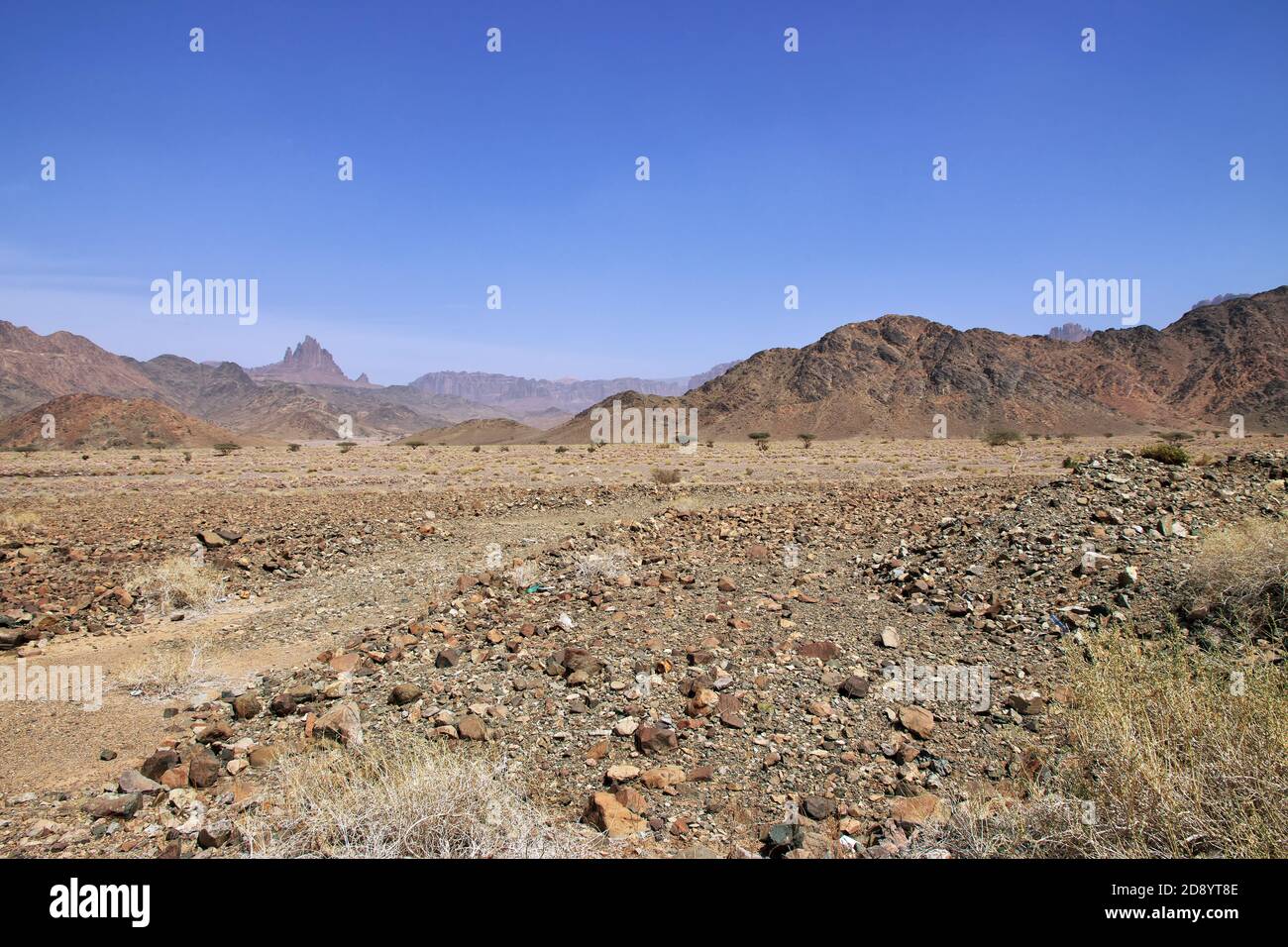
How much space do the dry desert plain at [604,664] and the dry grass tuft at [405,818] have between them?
1.0 inches

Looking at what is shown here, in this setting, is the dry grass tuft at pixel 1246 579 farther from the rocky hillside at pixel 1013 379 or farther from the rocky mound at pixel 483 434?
Answer: the rocky mound at pixel 483 434

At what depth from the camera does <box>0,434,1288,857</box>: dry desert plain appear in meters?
3.54

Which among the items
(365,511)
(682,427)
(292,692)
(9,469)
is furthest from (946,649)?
(682,427)

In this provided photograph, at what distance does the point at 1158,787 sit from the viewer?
273 centimetres

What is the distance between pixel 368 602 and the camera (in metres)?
8.30

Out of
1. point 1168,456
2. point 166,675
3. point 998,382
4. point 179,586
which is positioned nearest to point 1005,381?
→ point 998,382

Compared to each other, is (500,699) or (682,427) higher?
(682,427)

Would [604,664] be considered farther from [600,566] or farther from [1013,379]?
[1013,379]

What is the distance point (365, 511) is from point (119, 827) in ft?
39.4

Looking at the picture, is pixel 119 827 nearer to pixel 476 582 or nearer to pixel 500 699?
pixel 500 699

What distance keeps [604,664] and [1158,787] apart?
12.3ft

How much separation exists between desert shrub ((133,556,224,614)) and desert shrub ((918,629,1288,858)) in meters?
8.90

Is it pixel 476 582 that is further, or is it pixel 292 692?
pixel 476 582
